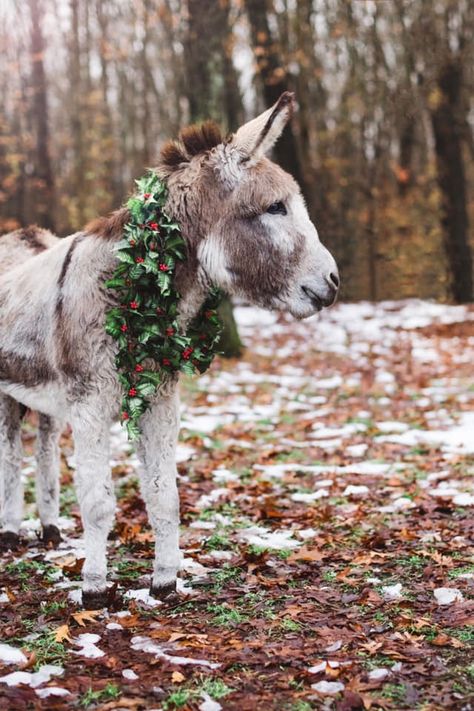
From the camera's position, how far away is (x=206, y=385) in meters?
10.7

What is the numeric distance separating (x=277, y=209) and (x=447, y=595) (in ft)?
7.59

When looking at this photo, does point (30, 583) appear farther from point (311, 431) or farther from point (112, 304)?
point (311, 431)

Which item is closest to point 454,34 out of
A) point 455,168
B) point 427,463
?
point 455,168

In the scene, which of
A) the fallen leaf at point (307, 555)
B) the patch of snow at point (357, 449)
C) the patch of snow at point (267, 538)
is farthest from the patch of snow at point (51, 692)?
the patch of snow at point (357, 449)

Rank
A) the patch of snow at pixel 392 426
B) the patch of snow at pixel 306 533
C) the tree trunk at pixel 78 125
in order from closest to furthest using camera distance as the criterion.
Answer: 1. the patch of snow at pixel 306 533
2. the patch of snow at pixel 392 426
3. the tree trunk at pixel 78 125

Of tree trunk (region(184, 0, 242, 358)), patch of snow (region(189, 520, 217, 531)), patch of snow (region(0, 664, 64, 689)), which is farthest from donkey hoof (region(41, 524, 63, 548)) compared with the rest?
tree trunk (region(184, 0, 242, 358))

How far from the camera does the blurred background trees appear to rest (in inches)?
632

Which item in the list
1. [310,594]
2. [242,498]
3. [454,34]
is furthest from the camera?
[454,34]

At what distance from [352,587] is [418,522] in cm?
133

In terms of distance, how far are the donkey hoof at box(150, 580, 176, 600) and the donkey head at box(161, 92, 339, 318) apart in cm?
170

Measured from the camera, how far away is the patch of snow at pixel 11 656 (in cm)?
362

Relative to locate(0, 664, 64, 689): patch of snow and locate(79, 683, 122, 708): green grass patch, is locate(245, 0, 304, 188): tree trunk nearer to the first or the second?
locate(0, 664, 64, 689): patch of snow

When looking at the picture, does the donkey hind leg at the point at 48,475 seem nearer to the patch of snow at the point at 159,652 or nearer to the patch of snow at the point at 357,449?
the patch of snow at the point at 159,652

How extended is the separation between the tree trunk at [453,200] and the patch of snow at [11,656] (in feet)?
51.7
